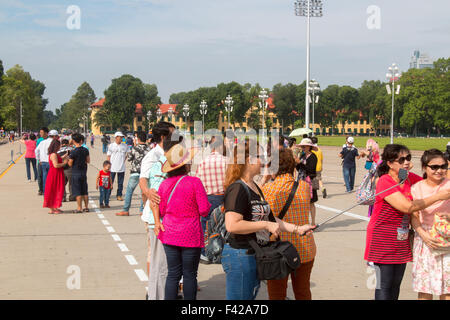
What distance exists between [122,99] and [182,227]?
120092mm

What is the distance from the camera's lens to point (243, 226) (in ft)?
13.1

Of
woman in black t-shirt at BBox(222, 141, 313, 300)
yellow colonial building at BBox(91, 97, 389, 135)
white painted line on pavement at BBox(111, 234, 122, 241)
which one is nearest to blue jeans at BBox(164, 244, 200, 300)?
woman in black t-shirt at BBox(222, 141, 313, 300)

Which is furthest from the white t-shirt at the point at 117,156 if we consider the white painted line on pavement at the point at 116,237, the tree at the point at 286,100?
the tree at the point at 286,100

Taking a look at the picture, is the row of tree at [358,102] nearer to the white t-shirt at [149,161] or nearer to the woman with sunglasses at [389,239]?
the white t-shirt at [149,161]

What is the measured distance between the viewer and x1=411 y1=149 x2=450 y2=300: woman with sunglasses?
469 cm

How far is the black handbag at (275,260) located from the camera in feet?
13.1

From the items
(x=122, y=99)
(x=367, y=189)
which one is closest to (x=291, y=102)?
(x=122, y=99)

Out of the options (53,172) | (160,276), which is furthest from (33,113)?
(160,276)

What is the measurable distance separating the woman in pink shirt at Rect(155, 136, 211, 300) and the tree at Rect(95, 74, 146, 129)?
11830 cm

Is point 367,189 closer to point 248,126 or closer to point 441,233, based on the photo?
point 441,233

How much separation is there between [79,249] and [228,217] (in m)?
5.36

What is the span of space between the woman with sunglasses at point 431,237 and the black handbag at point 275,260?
4.15 ft

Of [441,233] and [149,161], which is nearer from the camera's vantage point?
[441,233]
